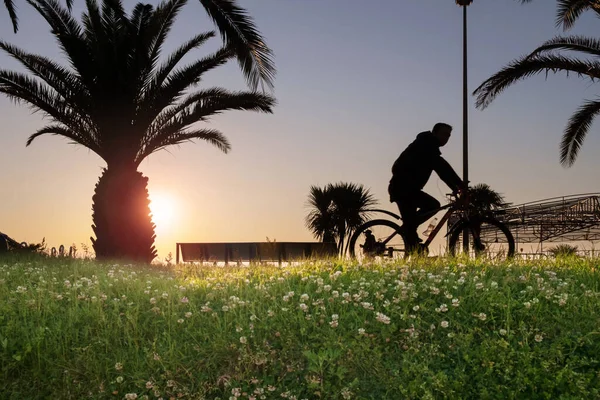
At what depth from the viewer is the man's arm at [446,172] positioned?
403 inches

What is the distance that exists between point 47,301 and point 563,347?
6.12 meters

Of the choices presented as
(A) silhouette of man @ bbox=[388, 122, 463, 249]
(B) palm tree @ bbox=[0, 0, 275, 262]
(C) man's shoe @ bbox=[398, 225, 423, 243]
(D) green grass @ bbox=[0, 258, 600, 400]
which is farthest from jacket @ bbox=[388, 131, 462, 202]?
(B) palm tree @ bbox=[0, 0, 275, 262]

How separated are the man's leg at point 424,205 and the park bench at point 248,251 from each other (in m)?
5.37

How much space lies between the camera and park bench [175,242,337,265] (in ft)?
56.5

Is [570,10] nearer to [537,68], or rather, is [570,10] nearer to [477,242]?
[537,68]

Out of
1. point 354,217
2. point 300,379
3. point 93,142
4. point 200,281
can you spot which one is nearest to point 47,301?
point 200,281

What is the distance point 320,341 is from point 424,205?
4.55 meters

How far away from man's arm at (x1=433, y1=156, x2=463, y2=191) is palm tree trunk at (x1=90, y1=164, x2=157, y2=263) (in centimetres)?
1253

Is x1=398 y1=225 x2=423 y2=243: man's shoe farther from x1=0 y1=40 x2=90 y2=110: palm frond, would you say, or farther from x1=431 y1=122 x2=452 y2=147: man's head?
x1=0 y1=40 x2=90 y2=110: palm frond

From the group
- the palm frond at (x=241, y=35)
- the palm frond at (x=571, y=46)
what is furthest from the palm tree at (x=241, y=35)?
the palm frond at (x=571, y=46)

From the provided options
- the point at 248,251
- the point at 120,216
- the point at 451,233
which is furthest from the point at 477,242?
the point at 120,216

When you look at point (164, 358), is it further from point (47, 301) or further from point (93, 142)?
point (93, 142)

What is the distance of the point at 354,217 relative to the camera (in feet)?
92.6

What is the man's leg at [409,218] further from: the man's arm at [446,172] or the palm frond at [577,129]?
the palm frond at [577,129]
